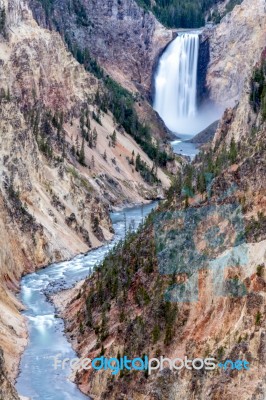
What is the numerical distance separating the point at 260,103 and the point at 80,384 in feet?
74.1

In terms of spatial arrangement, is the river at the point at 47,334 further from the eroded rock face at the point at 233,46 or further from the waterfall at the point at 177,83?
the eroded rock face at the point at 233,46

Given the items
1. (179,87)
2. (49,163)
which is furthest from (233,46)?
(49,163)

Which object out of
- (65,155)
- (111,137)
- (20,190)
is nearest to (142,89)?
(111,137)

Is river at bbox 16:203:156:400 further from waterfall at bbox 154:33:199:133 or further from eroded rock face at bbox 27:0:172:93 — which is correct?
waterfall at bbox 154:33:199:133

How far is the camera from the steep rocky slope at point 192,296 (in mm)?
32625

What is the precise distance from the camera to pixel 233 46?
154 m

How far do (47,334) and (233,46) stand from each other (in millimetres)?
115245

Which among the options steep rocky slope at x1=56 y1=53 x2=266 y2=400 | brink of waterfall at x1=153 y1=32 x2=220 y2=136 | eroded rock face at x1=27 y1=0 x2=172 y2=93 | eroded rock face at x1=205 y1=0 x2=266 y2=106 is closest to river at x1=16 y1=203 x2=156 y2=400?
steep rocky slope at x1=56 y1=53 x2=266 y2=400

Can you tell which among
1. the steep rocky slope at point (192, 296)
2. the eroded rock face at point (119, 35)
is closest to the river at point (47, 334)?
the steep rocky slope at point (192, 296)

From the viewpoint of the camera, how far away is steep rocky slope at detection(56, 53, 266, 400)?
32.6 meters

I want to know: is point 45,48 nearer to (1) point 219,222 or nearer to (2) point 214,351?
(1) point 219,222

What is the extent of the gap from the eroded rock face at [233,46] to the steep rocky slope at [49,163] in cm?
4029

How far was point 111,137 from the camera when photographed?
355ft

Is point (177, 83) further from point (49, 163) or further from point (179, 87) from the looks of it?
point (49, 163)
